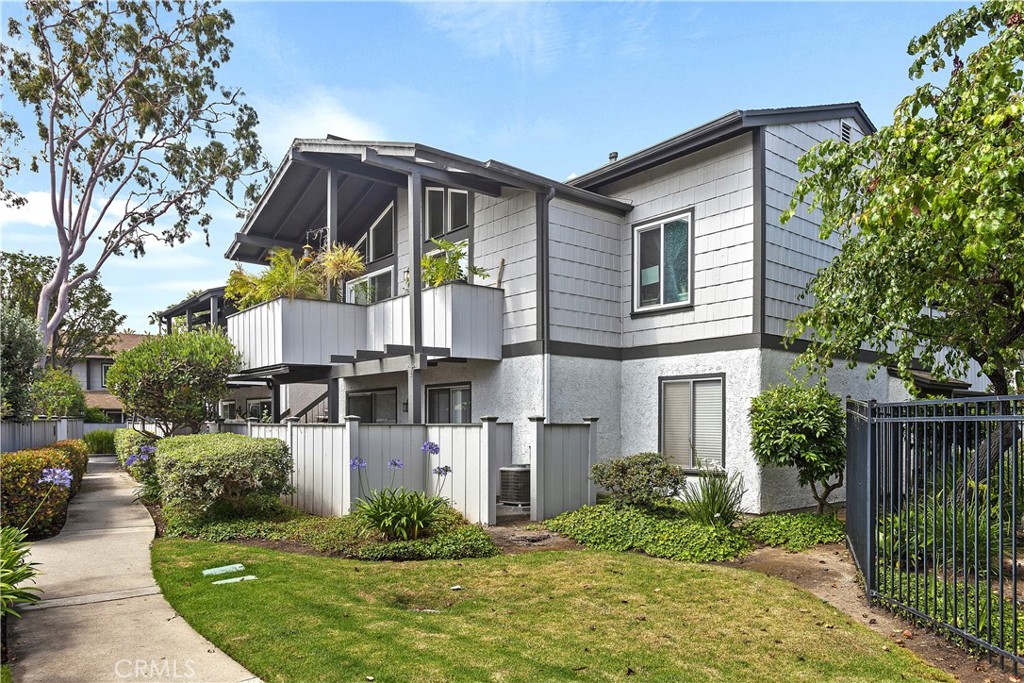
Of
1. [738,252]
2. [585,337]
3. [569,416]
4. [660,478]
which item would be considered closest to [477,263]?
[585,337]

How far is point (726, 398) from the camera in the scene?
11930mm

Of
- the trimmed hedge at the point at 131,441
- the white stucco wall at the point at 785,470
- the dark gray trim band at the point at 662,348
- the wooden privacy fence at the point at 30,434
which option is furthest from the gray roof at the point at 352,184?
the wooden privacy fence at the point at 30,434

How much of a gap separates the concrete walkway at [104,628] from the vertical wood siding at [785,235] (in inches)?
385

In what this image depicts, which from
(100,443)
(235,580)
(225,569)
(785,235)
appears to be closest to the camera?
(235,580)

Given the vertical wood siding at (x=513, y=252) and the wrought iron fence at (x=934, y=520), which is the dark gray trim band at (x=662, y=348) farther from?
the wrought iron fence at (x=934, y=520)

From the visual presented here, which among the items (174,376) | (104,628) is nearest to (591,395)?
(174,376)

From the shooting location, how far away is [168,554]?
8453mm

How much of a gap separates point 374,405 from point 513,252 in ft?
22.6

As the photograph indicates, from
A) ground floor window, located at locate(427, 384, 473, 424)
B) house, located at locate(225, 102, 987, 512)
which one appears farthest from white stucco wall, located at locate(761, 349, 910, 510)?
ground floor window, located at locate(427, 384, 473, 424)

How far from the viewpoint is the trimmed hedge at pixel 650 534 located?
8914 millimetres

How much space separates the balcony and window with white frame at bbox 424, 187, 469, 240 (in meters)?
2.68

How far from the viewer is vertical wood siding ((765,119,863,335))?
470 inches

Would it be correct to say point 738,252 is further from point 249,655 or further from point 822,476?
point 249,655

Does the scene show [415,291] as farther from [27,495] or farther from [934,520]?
[934,520]
